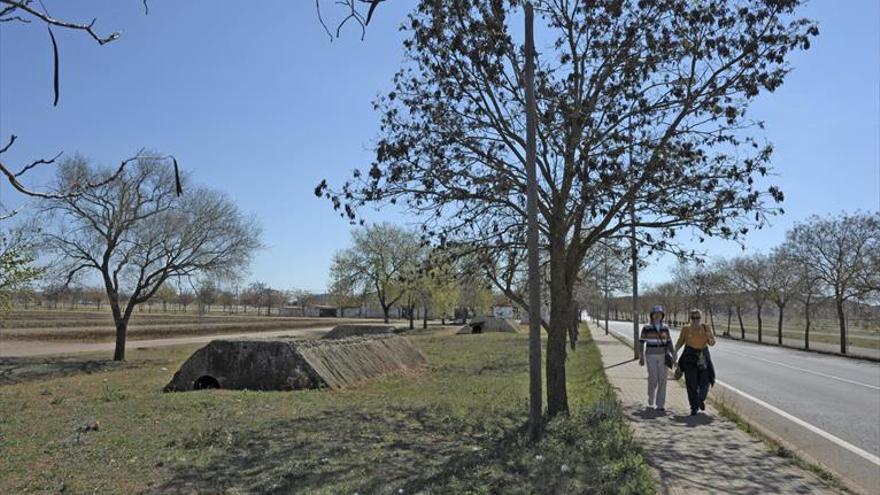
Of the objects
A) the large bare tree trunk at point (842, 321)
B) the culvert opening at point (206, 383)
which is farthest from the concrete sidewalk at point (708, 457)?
the large bare tree trunk at point (842, 321)

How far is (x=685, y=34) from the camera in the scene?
9.49 meters

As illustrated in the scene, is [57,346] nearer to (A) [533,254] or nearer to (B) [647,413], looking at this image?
(B) [647,413]

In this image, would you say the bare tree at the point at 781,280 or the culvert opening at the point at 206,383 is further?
the bare tree at the point at 781,280

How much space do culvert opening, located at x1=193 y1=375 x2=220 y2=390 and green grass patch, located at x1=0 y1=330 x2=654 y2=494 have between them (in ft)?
3.41

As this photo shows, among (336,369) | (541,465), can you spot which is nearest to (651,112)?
(541,465)

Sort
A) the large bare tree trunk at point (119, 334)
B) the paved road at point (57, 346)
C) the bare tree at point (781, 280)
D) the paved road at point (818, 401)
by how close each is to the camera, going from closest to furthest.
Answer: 1. the paved road at point (818, 401)
2. the large bare tree trunk at point (119, 334)
3. the paved road at point (57, 346)
4. the bare tree at point (781, 280)

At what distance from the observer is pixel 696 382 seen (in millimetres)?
10234

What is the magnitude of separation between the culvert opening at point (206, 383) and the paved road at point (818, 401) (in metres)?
11.7

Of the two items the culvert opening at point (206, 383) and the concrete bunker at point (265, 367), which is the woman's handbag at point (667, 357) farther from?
the culvert opening at point (206, 383)

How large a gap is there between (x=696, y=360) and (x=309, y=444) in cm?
614

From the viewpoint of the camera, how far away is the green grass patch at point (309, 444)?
20.0ft

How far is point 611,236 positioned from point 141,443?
24.6 ft

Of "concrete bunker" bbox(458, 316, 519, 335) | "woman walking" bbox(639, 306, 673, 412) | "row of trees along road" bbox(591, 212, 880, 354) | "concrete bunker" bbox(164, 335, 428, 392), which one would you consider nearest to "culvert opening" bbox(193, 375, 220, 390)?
→ "concrete bunker" bbox(164, 335, 428, 392)

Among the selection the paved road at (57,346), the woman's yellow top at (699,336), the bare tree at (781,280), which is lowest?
the paved road at (57,346)
